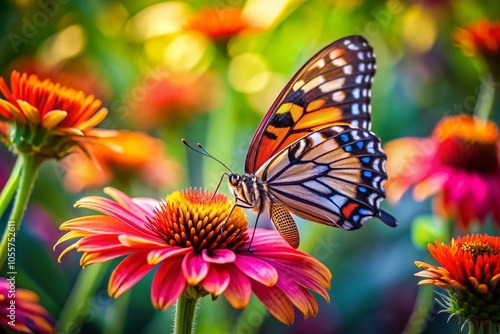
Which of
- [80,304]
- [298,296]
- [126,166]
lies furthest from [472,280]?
[126,166]

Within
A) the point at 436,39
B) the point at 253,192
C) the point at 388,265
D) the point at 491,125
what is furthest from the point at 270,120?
the point at 436,39

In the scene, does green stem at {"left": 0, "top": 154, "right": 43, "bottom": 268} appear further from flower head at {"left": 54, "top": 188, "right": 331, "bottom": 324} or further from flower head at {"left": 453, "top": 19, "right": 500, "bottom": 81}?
flower head at {"left": 453, "top": 19, "right": 500, "bottom": 81}

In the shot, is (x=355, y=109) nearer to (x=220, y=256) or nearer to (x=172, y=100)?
(x=220, y=256)

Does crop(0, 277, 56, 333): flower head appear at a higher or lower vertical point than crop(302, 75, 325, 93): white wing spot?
lower

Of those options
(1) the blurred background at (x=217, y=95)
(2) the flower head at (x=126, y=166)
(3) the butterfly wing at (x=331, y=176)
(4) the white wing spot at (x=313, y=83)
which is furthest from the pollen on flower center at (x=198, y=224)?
(2) the flower head at (x=126, y=166)

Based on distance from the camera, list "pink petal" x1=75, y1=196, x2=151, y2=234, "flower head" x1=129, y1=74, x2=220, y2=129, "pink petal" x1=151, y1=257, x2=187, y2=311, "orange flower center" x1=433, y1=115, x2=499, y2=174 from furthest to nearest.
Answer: "flower head" x1=129, y1=74, x2=220, y2=129 → "orange flower center" x1=433, y1=115, x2=499, y2=174 → "pink petal" x1=75, y1=196, x2=151, y2=234 → "pink petal" x1=151, y1=257, x2=187, y2=311

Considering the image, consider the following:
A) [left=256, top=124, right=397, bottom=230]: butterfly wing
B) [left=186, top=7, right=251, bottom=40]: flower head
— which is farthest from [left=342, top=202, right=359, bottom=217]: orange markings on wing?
[left=186, top=7, right=251, bottom=40]: flower head
